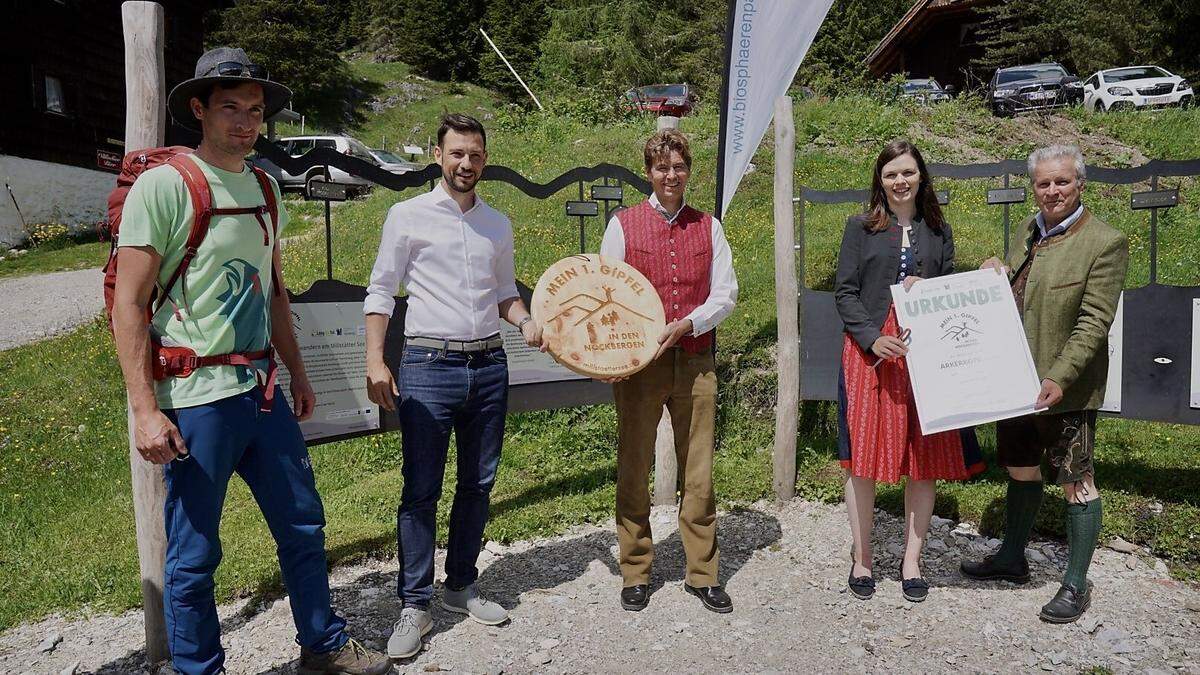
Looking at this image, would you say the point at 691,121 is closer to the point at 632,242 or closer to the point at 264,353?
the point at 632,242

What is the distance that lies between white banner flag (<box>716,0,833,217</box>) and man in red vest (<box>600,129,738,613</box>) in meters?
1.14

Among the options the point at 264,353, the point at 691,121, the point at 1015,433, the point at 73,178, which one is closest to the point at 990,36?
the point at 691,121

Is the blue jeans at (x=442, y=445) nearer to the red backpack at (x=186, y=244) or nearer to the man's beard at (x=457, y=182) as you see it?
the man's beard at (x=457, y=182)

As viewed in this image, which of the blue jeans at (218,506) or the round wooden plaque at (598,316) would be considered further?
the round wooden plaque at (598,316)

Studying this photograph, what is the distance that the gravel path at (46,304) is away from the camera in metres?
10.2

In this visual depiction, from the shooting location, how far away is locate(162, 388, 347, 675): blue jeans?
9.86 feet

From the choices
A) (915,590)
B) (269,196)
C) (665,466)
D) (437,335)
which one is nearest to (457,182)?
(437,335)

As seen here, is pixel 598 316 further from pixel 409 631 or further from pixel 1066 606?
pixel 1066 606

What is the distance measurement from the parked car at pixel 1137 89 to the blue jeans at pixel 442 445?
67.6 feet

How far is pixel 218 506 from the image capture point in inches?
122

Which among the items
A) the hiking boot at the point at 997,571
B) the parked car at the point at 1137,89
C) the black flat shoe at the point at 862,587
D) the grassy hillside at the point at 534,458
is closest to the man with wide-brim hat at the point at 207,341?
the grassy hillside at the point at 534,458

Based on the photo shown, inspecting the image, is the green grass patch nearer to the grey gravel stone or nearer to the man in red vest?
the grey gravel stone

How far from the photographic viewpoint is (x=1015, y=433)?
431cm

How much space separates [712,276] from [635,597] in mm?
1678
